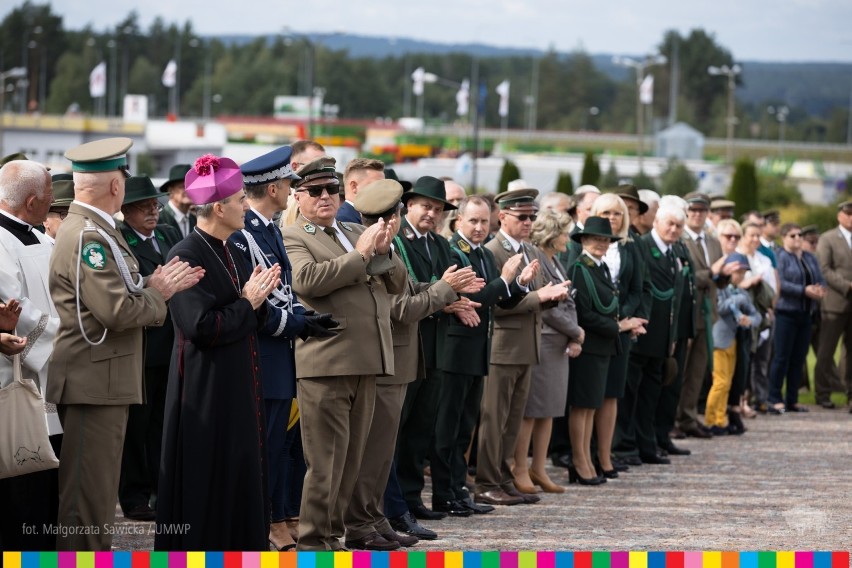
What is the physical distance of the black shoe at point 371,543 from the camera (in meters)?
8.19

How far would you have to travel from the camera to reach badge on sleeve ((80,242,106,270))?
20.5 feet

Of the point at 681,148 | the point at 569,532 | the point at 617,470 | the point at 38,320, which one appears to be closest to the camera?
the point at 38,320

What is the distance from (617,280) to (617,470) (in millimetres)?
1639

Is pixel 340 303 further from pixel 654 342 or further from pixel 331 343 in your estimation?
pixel 654 342

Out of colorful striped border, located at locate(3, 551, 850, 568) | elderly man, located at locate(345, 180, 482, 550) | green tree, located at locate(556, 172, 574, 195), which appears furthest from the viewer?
green tree, located at locate(556, 172, 574, 195)

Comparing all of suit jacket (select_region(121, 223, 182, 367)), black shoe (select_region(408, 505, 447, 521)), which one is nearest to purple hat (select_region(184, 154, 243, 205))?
suit jacket (select_region(121, 223, 182, 367))

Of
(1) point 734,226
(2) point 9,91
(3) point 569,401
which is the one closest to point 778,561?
(3) point 569,401

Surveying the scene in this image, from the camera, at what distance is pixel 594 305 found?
10898mm

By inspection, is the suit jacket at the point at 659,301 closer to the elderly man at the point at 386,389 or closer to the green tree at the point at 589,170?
the elderly man at the point at 386,389

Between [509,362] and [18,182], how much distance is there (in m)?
4.35

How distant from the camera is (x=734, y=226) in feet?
46.1

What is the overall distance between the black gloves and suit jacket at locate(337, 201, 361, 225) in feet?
5.39

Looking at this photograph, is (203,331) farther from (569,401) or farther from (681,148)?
(681,148)

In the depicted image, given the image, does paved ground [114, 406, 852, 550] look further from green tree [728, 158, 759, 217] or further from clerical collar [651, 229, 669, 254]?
green tree [728, 158, 759, 217]
